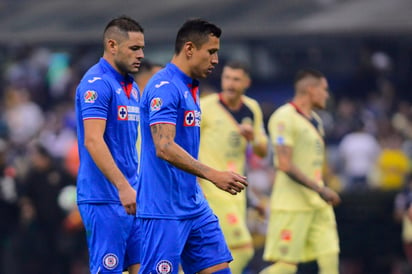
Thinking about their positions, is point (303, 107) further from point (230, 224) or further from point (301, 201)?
point (230, 224)

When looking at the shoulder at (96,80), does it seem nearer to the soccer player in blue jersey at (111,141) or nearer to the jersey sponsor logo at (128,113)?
the soccer player in blue jersey at (111,141)

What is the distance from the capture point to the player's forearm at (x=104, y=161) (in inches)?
337

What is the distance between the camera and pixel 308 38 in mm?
19844

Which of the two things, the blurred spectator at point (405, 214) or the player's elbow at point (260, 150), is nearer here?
the player's elbow at point (260, 150)

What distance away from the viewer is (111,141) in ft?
29.3

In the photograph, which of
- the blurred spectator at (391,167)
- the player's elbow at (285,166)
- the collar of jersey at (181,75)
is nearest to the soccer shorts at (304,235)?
the player's elbow at (285,166)

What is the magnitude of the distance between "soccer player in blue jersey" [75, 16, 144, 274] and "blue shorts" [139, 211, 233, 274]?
51 centimetres

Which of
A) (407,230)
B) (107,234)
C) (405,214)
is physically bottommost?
(407,230)

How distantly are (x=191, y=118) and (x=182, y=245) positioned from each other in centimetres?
93

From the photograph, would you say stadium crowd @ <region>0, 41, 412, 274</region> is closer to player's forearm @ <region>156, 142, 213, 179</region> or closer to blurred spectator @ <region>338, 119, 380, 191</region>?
blurred spectator @ <region>338, 119, 380, 191</region>

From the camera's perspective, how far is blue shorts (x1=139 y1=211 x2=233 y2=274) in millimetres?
8414

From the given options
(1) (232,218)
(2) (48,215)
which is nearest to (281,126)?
(1) (232,218)

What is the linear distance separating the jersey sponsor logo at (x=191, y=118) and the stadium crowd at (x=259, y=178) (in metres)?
4.82

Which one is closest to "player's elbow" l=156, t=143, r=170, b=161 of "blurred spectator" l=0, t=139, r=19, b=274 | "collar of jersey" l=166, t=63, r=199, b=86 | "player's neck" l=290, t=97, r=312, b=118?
"collar of jersey" l=166, t=63, r=199, b=86
